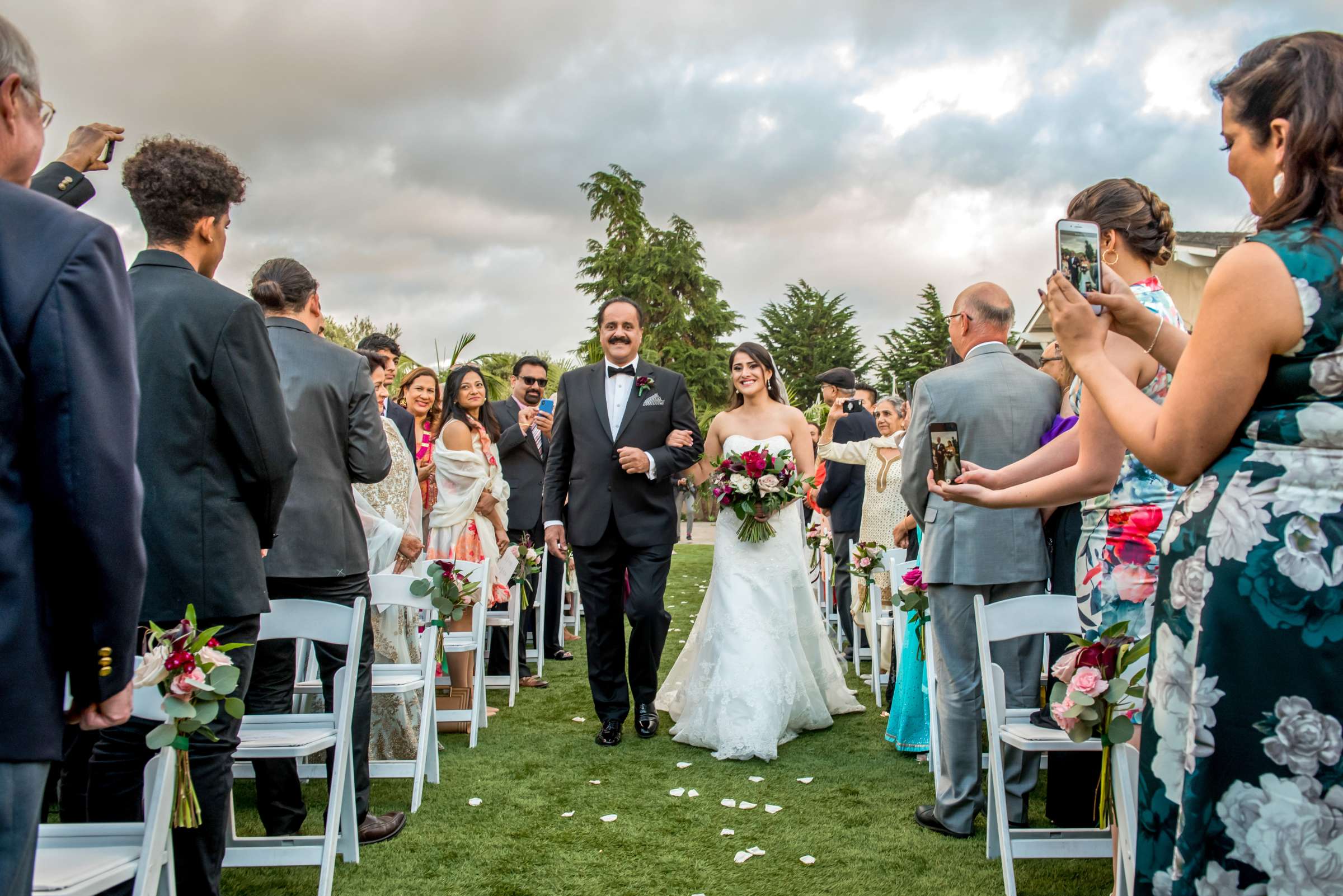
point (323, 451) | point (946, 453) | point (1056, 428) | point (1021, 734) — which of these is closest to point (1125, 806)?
point (1021, 734)

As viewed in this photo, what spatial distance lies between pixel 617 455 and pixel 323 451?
221 cm

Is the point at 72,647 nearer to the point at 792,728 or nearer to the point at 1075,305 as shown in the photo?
the point at 1075,305

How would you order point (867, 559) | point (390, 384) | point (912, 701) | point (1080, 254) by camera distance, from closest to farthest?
point (1080, 254), point (912, 701), point (867, 559), point (390, 384)

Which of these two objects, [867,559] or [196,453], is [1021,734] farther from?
[867,559]

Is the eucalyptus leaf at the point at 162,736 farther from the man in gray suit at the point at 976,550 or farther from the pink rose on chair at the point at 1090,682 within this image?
the man in gray suit at the point at 976,550

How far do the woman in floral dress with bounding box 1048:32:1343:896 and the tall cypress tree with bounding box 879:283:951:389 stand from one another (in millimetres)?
43219

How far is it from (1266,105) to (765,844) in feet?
11.4

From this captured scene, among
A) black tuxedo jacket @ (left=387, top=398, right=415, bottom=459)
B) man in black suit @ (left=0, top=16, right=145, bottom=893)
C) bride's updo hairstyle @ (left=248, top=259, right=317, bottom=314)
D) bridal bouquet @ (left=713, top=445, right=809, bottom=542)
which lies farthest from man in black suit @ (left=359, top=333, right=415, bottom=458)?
man in black suit @ (left=0, top=16, right=145, bottom=893)

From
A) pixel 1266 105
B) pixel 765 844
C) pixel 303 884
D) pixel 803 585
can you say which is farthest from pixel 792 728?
pixel 1266 105

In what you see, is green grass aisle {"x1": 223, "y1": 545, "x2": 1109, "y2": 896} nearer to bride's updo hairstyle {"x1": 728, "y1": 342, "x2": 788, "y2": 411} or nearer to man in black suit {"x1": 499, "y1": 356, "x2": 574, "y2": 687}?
bride's updo hairstyle {"x1": 728, "y1": 342, "x2": 788, "y2": 411}

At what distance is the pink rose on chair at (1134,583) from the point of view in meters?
2.91

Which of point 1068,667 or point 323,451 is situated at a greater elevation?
point 323,451

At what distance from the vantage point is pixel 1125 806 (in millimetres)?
2580

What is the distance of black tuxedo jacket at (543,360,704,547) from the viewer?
20.0 feet
